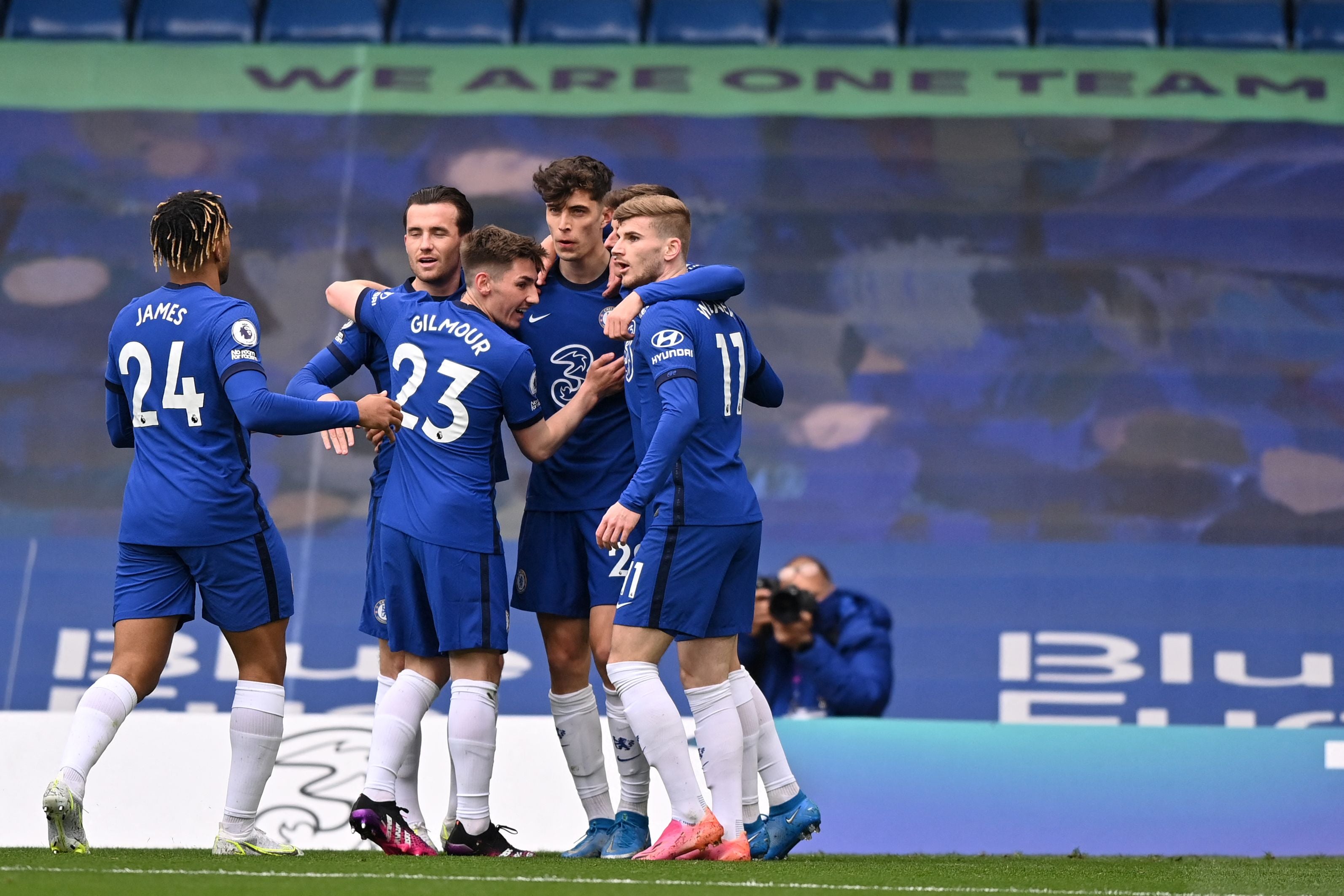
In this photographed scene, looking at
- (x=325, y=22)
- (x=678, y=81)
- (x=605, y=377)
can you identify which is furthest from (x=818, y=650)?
(x=325, y=22)

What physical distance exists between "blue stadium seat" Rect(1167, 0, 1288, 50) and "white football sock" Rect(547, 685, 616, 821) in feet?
25.4

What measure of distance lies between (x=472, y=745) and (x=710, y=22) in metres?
7.37

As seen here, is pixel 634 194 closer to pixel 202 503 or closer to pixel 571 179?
pixel 571 179

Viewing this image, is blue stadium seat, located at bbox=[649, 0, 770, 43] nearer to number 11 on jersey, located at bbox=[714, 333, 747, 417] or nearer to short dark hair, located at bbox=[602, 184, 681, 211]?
short dark hair, located at bbox=[602, 184, 681, 211]

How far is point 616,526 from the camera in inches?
151

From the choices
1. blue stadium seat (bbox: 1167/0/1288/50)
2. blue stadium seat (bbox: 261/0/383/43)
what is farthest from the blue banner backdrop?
blue stadium seat (bbox: 1167/0/1288/50)

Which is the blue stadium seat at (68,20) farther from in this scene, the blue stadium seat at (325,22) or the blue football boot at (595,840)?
the blue football boot at (595,840)

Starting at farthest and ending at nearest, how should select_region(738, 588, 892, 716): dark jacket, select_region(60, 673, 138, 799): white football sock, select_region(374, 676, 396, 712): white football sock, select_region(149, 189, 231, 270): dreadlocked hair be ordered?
select_region(738, 588, 892, 716): dark jacket
select_region(374, 676, 396, 712): white football sock
select_region(149, 189, 231, 270): dreadlocked hair
select_region(60, 673, 138, 799): white football sock

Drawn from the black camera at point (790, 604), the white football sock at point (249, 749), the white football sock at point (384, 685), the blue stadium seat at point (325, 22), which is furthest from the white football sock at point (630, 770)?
the blue stadium seat at point (325, 22)

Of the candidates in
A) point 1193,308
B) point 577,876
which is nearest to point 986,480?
point 1193,308

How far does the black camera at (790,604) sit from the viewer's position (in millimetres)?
6441

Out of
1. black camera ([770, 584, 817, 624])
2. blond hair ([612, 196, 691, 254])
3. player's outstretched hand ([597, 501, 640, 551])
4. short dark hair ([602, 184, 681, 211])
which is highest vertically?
short dark hair ([602, 184, 681, 211])

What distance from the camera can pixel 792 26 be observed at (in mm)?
10469

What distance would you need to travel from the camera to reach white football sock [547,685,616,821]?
14.9 feet
